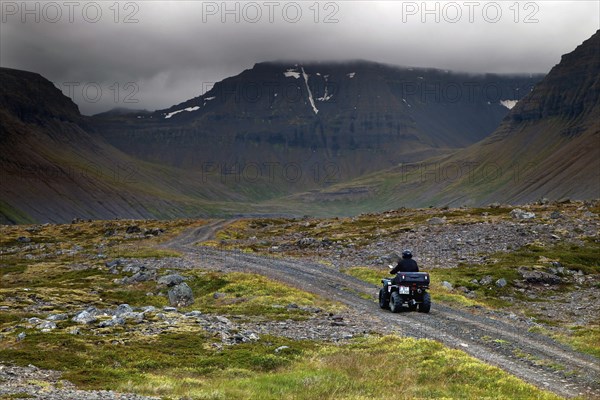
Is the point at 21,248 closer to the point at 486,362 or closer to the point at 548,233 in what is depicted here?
the point at 548,233

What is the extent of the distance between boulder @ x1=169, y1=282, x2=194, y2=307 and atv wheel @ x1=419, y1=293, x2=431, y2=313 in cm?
1915

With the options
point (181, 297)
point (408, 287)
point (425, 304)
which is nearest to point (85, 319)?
point (181, 297)

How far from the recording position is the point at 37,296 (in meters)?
47.8

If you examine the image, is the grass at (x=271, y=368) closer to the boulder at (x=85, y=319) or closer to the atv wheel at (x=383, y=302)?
the boulder at (x=85, y=319)

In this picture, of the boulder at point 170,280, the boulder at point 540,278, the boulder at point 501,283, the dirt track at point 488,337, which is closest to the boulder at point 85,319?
the dirt track at point 488,337

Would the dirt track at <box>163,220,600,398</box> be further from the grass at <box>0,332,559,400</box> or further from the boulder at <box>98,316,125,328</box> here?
the boulder at <box>98,316,125,328</box>

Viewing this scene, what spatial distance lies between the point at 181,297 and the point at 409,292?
1964 cm

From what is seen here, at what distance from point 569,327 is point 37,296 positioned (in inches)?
1596

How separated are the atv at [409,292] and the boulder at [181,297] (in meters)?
17.2

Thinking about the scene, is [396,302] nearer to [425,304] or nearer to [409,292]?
[409,292]

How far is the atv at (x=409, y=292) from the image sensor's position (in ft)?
117

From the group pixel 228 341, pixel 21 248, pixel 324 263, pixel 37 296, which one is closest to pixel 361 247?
pixel 324 263

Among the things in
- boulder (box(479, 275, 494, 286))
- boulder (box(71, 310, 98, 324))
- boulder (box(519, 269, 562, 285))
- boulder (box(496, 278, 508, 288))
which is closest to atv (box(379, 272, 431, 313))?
boulder (box(496, 278, 508, 288))

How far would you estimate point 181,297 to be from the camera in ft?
152
